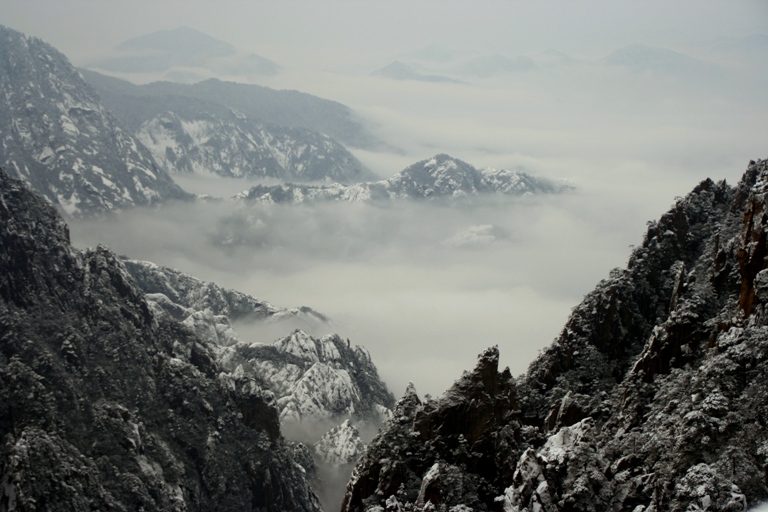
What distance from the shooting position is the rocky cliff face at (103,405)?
142875mm

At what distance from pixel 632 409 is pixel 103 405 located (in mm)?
114374

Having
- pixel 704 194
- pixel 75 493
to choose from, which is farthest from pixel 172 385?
pixel 704 194

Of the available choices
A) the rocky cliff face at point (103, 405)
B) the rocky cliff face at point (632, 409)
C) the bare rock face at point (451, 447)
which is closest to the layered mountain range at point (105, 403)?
the rocky cliff face at point (103, 405)

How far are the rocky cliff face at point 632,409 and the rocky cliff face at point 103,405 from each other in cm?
7589

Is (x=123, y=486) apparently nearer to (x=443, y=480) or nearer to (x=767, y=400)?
(x=443, y=480)

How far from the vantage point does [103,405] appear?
16188cm

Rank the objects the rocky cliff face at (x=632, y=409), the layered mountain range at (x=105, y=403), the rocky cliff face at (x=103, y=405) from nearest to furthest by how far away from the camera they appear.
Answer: the rocky cliff face at (x=632, y=409)
the rocky cliff face at (x=103, y=405)
the layered mountain range at (x=105, y=403)

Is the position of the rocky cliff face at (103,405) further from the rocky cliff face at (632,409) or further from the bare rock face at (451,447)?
the rocky cliff face at (632,409)

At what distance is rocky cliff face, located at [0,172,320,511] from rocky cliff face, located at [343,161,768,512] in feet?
249

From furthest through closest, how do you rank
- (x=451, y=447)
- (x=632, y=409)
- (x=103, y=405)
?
(x=103, y=405)
(x=451, y=447)
(x=632, y=409)

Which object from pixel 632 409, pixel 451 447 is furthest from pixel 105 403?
pixel 632 409

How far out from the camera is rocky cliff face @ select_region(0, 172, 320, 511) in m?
143

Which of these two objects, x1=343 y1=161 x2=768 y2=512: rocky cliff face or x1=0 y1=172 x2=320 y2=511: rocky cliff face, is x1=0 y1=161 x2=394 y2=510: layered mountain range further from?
x1=343 y1=161 x2=768 y2=512: rocky cliff face

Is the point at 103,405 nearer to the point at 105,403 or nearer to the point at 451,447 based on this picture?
the point at 105,403
